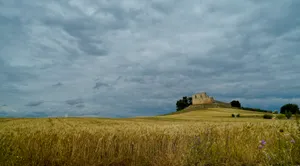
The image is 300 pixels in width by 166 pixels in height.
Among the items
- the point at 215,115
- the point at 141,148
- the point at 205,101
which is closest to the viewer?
the point at 141,148

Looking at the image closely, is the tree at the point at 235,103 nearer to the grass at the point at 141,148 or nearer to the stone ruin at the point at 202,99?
the stone ruin at the point at 202,99

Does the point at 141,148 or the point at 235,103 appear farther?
the point at 235,103

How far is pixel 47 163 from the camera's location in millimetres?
5137

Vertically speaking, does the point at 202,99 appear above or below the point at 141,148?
above

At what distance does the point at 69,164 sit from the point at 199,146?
299 centimetres

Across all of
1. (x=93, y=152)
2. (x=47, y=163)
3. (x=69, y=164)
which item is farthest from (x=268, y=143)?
(x=47, y=163)

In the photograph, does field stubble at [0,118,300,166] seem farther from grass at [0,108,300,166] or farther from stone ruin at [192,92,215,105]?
stone ruin at [192,92,215,105]

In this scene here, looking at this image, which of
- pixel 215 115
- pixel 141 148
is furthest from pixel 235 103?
pixel 141 148

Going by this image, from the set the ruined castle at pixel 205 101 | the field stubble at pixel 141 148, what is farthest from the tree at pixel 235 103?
the field stubble at pixel 141 148

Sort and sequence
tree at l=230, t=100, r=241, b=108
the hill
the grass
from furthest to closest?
tree at l=230, t=100, r=241, b=108, the hill, the grass

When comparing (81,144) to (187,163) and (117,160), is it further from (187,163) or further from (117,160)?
(187,163)

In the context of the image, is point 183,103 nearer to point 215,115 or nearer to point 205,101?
point 205,101

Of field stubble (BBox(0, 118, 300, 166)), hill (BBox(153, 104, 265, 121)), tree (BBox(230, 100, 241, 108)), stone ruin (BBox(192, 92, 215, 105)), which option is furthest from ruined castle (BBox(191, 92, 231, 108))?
field stubble (BBox(0, 118, 300, 166))

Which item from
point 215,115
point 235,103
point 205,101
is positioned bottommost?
point 215,115
